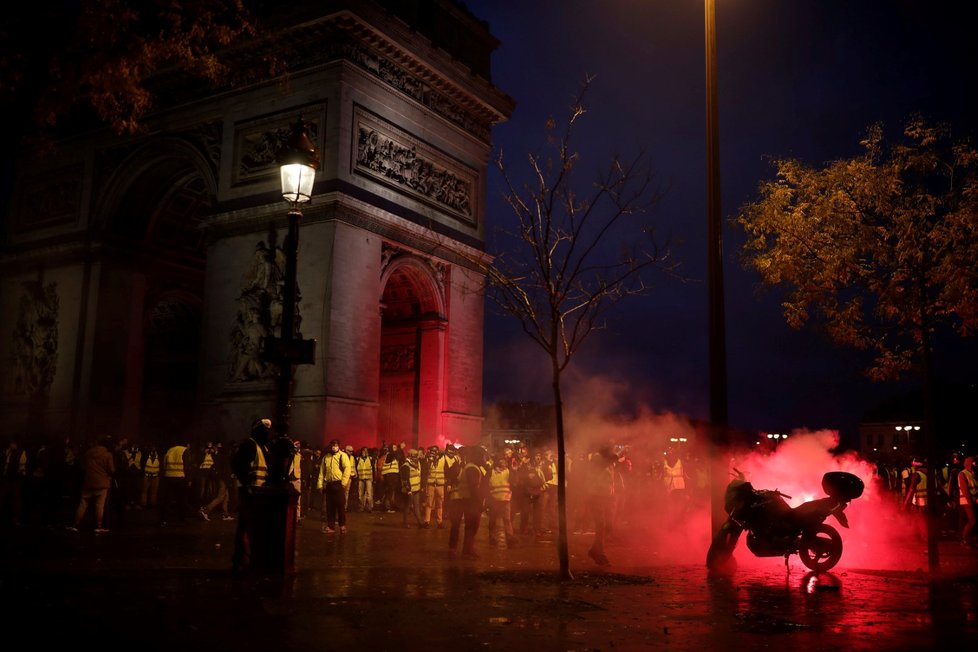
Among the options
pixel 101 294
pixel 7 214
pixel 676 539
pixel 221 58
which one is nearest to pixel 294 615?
pixel 676 539

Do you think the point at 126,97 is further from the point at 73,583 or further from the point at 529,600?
the point at 529,600

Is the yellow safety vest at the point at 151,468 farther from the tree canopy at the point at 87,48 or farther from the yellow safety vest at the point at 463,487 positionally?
the tree canopy at the point at 87,48

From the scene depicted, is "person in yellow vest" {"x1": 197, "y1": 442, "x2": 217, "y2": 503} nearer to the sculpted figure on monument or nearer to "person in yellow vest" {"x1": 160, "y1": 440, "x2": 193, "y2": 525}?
"person in yellow vest" {"x1": 160, "y1": 440, "x2": 193, "y2": 525}

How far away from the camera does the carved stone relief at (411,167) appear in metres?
27.0

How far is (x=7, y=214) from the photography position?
3453 cm

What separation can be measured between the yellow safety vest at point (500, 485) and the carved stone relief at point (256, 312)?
432 inches

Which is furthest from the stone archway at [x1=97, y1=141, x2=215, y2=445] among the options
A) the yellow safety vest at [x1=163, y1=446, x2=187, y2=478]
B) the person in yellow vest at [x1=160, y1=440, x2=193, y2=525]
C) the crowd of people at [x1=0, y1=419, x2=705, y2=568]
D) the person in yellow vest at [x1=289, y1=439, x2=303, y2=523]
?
the person in yellow vest at [x1=289, y1=439, x2=303, y2=523]

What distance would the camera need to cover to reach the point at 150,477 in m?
25.4

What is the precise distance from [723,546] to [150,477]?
61.2 ft

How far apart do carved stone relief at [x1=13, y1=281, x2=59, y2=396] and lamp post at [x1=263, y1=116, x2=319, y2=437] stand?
2345cm

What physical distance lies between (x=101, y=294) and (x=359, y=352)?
1130 cm

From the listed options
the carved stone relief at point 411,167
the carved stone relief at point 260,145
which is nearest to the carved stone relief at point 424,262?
the carved stone relief at point 411,167

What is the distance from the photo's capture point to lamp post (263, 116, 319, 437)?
36.4 ft

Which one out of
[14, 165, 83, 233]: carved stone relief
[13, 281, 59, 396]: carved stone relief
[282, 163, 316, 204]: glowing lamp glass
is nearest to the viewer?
[282, 163, 316, 204]: glowing lamp glass
